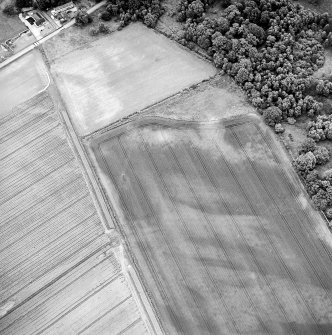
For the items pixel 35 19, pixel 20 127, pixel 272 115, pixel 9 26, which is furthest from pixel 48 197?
pixel 9 26

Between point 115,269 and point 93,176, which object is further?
point 93,176

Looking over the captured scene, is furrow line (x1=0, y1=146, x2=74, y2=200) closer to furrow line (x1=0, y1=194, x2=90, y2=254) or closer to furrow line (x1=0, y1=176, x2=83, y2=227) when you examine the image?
furrow line (x1=0, y1=176, x2=83, y2=227)

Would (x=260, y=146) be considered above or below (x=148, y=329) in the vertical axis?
above

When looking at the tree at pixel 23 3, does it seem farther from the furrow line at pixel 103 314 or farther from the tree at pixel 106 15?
the furrow line at pixel 103 314

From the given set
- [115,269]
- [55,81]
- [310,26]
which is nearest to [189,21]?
[310,26]

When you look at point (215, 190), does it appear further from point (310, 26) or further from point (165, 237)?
point (310, 26)

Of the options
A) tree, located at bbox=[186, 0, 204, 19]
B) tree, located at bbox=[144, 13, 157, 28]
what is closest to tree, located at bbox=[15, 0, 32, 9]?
tree, located at bbox=[144, 13, 157, 28]

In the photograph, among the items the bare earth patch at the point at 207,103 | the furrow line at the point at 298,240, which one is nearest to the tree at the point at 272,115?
the bare earth patch at the point at 207,103

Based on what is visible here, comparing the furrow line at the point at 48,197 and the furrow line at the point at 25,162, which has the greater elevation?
the furrow line at the point at 25,162

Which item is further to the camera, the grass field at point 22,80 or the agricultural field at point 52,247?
the grass field at point 22,80
